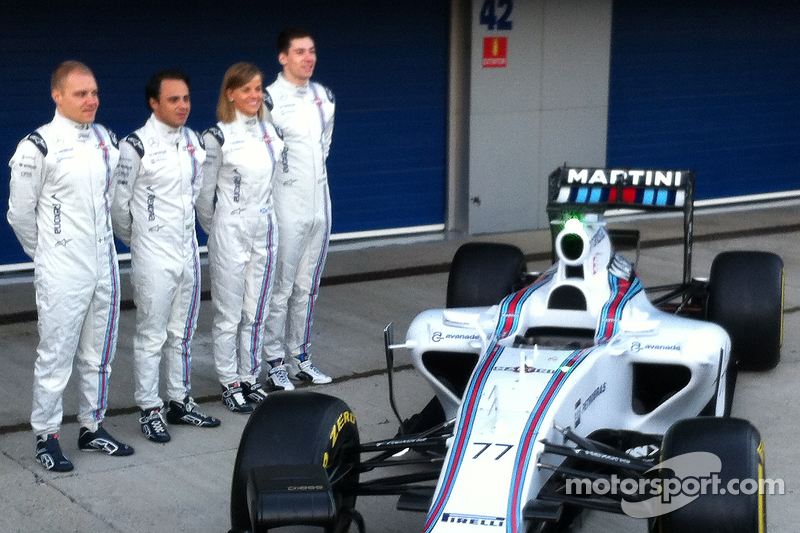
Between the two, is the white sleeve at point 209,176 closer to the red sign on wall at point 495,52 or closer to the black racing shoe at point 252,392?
the black racing shoe at point 252,392

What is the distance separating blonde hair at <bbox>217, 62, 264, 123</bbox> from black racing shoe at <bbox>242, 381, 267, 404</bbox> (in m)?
1.54

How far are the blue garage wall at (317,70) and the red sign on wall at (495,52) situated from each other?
428 millimetres

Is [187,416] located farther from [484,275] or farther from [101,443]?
[484,275]

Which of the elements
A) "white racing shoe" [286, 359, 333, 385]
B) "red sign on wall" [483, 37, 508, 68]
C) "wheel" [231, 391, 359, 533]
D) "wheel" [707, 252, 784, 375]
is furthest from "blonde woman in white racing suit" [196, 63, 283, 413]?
"red sign on wall" [483, 37, 508, 68]

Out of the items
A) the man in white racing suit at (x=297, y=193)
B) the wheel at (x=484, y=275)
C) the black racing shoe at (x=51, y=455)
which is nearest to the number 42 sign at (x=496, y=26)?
the man in white racing suit at (x=297, y=193)

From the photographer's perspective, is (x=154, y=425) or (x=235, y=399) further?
(x=235, y=399)

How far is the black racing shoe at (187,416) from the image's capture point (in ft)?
21.7

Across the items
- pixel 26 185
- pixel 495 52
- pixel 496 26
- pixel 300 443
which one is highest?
pixel 496 26

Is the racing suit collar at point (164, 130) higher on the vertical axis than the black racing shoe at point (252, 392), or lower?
higher

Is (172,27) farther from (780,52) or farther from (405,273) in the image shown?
(780,52)

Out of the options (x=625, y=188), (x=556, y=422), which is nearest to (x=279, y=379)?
(x=625, y=188)

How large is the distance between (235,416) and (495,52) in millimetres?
6223

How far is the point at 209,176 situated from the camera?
6.65 meters

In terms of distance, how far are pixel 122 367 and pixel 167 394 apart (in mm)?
755
